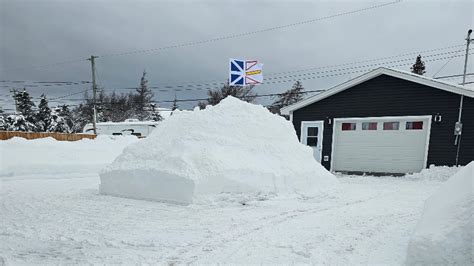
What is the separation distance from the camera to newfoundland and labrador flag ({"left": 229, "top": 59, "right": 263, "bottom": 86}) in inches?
326

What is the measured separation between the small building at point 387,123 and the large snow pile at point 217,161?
4.73 meters

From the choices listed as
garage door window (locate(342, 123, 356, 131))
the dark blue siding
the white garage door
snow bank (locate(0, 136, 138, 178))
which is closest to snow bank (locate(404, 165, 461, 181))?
the dark blue siding

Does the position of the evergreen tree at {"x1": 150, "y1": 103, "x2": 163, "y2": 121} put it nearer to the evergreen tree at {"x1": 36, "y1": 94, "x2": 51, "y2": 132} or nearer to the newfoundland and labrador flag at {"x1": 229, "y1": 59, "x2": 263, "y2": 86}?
the evergreen tree at {"x1": 36, "y1": 94, "x2": 51, "y2": 132}

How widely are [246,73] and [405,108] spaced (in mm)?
6157

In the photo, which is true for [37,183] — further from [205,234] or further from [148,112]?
[148,112]

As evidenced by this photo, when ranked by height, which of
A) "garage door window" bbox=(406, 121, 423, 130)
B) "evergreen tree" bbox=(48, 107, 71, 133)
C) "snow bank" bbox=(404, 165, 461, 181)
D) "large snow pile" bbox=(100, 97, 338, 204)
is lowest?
"evergreen tree" bbox=(48, 107, 71, 133)

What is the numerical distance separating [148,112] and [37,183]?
3126 cm

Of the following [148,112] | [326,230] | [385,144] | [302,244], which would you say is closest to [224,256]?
[302,244]

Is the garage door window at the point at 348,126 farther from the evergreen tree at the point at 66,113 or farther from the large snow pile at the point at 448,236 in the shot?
the evergreen tree at the point at 66,113

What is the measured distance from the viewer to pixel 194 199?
4.68m

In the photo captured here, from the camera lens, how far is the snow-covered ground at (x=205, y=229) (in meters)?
2.77

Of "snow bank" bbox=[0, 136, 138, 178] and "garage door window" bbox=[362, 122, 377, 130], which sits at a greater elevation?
"garage door window" bbox=[362, 122, 377, 130]

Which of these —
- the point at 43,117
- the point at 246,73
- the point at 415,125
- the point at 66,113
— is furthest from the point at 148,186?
the point at 66,113

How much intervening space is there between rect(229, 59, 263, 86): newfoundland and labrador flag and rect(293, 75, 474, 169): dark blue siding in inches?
170
